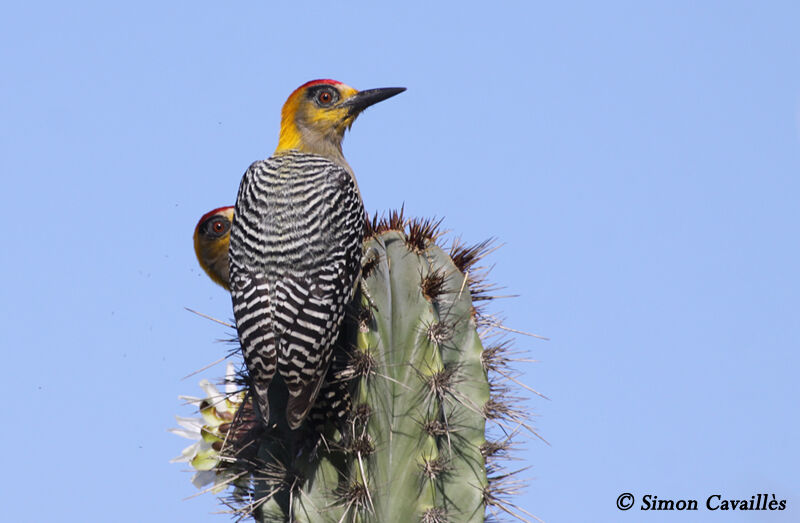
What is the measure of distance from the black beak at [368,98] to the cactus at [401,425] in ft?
Result: 6.14

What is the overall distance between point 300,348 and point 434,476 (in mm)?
912

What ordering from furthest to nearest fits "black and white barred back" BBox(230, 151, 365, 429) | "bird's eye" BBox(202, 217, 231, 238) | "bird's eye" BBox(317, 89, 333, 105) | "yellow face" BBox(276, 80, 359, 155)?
"bird's eye" BBox(202, 217, 231, 238) → "bird's eye" BBox(317, 89, 333, 105) → "yellow face" BBox(276, 80, 359, 155) → "black and white barred back" BBox(230, 151, 365, 429)

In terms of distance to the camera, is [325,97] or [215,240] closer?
[325,97]

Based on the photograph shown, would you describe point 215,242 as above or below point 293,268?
above

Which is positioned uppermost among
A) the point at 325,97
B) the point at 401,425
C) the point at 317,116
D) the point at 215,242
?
the point at 325,97

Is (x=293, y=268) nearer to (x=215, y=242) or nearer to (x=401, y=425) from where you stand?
(x=401, y=425)

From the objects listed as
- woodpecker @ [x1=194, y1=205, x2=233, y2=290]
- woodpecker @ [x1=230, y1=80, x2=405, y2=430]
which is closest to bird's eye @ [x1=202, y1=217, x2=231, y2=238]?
woodpecker @ [x1=194, y1=205, x2=233, y2=290]

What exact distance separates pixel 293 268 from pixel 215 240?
7.87 ft

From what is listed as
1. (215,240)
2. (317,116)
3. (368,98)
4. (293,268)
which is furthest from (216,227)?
(293,268)

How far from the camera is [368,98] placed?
23.0 ft

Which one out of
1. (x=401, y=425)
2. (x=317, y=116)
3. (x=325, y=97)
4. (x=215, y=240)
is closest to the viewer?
(x=401, y=425)

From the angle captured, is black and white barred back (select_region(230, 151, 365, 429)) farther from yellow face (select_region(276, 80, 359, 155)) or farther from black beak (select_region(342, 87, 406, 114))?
black beak (select_region(342, 87, 406, 114))

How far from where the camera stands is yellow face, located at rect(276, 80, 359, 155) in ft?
22.6

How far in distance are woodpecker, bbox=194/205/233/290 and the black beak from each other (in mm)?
1268
